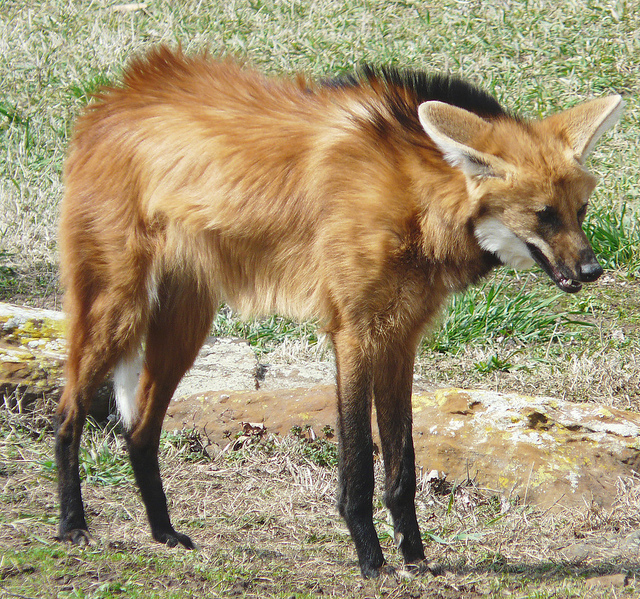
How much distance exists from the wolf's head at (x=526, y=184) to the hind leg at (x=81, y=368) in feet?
4.29

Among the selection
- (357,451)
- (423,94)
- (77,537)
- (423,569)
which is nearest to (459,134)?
(423,94)

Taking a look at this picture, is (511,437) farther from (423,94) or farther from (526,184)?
(423,94)

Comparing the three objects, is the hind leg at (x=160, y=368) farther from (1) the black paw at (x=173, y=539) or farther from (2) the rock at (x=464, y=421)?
(2) the rock at (x=464, y=421)

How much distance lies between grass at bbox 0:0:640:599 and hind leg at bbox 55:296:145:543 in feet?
0.58

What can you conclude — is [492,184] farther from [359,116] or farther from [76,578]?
[76,578]

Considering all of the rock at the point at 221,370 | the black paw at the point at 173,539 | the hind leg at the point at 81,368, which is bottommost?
the black paw at the point at 173,539

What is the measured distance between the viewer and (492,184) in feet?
7.57

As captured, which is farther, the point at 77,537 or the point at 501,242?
the point at 77,537

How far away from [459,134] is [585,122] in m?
0.47

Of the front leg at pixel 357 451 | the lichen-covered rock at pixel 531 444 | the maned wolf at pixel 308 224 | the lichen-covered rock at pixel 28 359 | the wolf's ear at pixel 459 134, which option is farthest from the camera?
the lichen-covered rock at pixel 28 359

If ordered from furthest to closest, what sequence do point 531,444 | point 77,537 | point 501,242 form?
point 531,444 < point 77,537 < point 501,242

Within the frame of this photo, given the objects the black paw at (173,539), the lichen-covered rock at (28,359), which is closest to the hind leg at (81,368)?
the black paw at (173,539)

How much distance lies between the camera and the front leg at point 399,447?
2629mm

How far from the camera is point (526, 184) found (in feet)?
7.47
